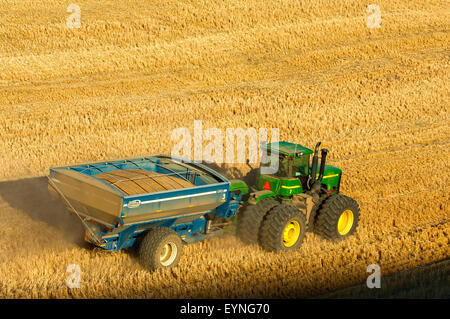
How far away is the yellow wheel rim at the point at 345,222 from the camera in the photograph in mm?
11930

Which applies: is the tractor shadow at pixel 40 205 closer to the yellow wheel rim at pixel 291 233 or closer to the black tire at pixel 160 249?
the black tire at pixel 160 249

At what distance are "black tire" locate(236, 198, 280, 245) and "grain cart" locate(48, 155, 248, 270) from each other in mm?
236

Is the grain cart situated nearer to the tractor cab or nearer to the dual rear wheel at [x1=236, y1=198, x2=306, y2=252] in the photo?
the dual rear wheel at [x1=236, y1=198, x2=306, y2=252]

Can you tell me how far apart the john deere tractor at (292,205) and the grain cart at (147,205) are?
1.40 feet

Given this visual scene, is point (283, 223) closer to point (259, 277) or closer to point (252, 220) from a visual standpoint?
point (252, 220)

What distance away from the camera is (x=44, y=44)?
21.2m

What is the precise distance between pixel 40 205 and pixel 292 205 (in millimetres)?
4894

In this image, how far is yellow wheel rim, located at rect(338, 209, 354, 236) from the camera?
11.9 metres

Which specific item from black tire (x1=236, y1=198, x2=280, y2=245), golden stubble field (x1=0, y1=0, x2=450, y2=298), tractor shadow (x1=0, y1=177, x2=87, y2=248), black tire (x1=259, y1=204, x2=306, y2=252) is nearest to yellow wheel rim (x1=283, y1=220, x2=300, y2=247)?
black tire (x1=259, y1=204, x2=306, y2=252)

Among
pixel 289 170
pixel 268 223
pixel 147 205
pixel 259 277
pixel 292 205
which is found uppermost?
pixel 289 170

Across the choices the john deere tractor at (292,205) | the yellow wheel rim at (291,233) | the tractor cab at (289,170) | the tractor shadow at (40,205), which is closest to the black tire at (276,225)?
the john deere tractor at (292,205)

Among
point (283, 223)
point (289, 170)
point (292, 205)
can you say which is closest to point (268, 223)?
point (283, 223)

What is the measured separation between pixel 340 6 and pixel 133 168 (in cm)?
1714

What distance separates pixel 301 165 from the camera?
11.6 metres
